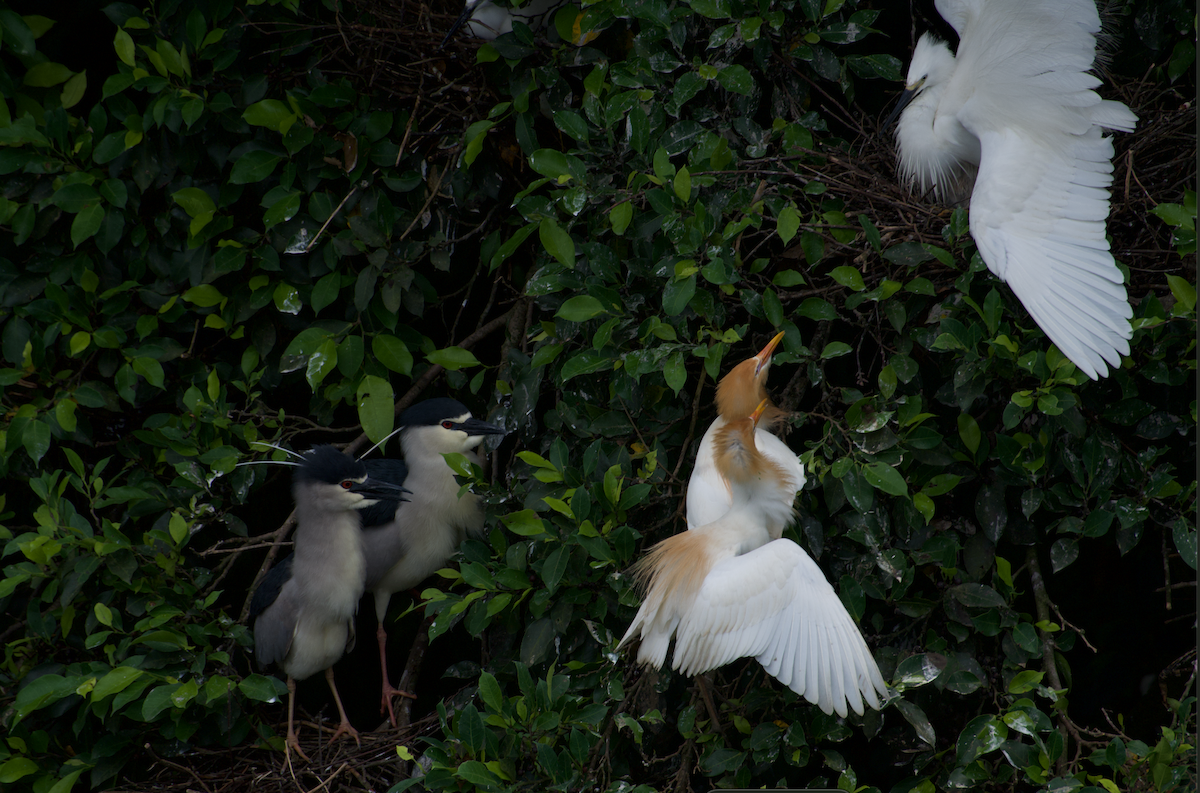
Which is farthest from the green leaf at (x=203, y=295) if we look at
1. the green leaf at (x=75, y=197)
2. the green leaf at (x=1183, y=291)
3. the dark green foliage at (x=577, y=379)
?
the green leaf at (x=1183, y=291)

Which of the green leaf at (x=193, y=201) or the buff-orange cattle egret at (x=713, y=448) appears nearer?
the buff-orange cattle egret at (x=713, y=448)

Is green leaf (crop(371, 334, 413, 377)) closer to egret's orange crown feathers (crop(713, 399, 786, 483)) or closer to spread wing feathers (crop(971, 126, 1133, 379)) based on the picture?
egret's orange crown feathers (crop(713, 399, 786, 483))

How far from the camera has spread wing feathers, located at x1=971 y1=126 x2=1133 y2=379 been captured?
125 cm

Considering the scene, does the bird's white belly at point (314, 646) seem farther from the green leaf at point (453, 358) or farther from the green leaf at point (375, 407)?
the green leaf at point (453, 358)

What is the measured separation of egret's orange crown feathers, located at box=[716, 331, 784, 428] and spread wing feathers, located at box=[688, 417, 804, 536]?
36mm

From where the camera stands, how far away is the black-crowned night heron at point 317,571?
1.85m

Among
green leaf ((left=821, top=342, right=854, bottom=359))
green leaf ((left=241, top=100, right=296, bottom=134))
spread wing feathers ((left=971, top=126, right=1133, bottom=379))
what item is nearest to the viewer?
spread wing feathers ((left=971, top=126, right=1133, bottom=379))

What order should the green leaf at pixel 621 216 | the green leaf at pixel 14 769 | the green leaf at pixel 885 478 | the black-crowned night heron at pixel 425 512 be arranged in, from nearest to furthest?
1. the green leaf at pixel 885 478
2. the green leaf at pixel 621 216
3. the green leaf at pixel 14 769
4. the black-crowned night heron at pixel 425 512

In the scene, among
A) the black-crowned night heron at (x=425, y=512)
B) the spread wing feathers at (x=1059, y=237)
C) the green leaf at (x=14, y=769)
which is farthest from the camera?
the black-crowned night heron at (x=425, y=512)

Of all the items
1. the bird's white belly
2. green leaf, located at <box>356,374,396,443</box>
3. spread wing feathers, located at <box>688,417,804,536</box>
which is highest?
spread wing feathers, located at <box>688,417,804,536</box>

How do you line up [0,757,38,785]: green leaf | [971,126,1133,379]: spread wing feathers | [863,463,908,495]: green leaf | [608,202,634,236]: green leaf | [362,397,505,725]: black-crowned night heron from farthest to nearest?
[362,397,505,725]: black-crowned night heron
[0,757,38,785]: green leaf
[608,202,634,236]: green leaf
[863,463,908,495]: green leaf
[971,126,1133,379]: spread wing feathers

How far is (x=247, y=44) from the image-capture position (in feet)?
6.63

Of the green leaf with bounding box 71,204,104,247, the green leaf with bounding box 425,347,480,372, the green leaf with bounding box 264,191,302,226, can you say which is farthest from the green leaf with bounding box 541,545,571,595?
the green leaf with bounding box 71,204,104,247

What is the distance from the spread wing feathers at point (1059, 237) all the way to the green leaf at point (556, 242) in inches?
25.5
